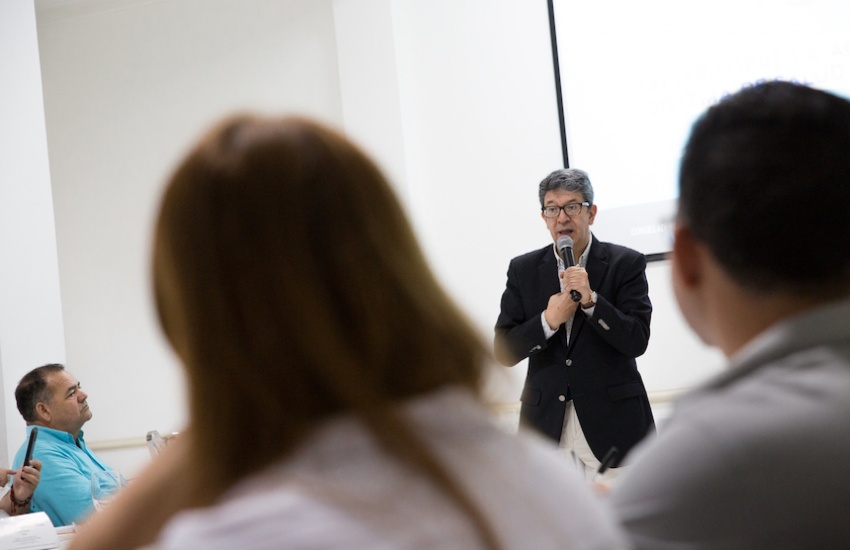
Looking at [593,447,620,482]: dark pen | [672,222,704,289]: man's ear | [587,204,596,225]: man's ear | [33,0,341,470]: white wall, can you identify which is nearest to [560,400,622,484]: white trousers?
[587,204,596,225]: man's ear

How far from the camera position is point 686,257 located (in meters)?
1.03

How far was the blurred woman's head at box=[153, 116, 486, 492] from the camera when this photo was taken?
0.72 metres

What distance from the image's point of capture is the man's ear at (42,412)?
12.2 feet

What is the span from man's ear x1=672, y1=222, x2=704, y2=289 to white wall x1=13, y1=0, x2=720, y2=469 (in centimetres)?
362

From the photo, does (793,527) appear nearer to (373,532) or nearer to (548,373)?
(373,532)

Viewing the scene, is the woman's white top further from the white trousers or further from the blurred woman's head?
the white trousers

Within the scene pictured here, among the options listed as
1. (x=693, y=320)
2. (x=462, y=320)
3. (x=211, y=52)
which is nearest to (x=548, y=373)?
(x=693, y=320)

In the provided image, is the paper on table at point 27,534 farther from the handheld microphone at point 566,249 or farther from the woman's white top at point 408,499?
the woman's white top at point 408,499

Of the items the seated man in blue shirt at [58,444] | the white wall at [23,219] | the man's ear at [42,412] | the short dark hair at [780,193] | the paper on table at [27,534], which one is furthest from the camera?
the white wall at [23,219]

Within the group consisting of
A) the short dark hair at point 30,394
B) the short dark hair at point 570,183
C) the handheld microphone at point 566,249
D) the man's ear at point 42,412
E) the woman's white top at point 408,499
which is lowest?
the man's ear at point 42,412

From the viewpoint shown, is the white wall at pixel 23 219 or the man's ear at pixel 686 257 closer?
the man's ear at pixel 686 257

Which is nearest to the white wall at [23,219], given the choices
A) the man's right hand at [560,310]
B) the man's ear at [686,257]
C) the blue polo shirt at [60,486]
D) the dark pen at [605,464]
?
the blue polo shirt at [60,486]

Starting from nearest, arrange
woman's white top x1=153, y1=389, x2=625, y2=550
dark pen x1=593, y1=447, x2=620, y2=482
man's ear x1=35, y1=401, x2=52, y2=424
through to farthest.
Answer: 1. woman's white top x1=153, y1=389, x2=625, y2=550
2. dark pen x1=593, y1=447, x2=620, y2=482
3. man's ear x1=35, y1=401, x2=52, y2=424

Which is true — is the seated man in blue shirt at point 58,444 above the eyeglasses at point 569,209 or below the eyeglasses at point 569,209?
below
